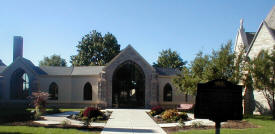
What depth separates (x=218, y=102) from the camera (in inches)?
351

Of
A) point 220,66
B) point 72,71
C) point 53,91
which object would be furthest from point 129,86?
point 220,66

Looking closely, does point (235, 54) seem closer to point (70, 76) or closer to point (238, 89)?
point (238, 89)

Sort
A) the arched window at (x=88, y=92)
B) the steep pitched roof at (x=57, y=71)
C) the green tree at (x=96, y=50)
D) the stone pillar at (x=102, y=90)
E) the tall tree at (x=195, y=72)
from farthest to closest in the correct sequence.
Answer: the green tree at (x=96, y=50) < the steep pitched roof at (x=57, y=71) < the arched window at (x=88, y=92) < the stone pillar at (x=102, y=90) < the tall tree at (x=195, y=72)

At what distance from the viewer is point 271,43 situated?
26.0 metres

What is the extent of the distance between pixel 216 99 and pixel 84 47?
6003 centimetres

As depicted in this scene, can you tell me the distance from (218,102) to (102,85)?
27742 mm

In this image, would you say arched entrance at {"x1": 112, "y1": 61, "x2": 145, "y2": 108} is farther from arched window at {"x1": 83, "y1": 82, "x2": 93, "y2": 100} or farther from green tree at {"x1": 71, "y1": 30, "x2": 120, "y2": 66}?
green tree at {"x1": 71, "y1": 30, "x2": 120, "y2": 66}

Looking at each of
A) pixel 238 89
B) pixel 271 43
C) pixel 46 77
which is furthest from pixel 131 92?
pixel 238 89

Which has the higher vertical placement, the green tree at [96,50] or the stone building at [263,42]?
the green tree at [96,50]

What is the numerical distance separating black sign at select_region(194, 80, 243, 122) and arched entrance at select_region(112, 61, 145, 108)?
28032mm

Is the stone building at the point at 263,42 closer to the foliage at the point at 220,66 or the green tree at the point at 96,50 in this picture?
the foliage at the point at 220,66

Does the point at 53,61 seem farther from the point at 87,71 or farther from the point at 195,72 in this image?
the point at 195,72

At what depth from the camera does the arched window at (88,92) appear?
37.9m

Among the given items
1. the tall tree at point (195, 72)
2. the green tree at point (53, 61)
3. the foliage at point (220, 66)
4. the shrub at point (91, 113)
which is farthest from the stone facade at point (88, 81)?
the green tree at point (53, 61)
